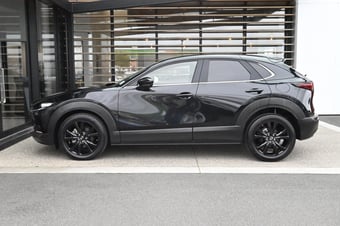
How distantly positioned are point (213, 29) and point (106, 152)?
20.1 ft

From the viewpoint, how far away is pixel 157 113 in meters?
6.27

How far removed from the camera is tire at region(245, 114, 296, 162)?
6.22m

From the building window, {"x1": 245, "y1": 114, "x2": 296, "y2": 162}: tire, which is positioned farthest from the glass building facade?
{"x1": 245, "y1": 114, "x2": 296, "y2": 162}: tire

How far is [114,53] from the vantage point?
1166cm

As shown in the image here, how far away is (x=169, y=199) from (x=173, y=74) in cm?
244

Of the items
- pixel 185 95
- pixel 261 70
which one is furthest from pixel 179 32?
pixel 185 95

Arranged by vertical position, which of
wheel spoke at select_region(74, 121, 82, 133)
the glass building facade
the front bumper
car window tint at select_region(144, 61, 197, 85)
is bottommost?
the front bumper

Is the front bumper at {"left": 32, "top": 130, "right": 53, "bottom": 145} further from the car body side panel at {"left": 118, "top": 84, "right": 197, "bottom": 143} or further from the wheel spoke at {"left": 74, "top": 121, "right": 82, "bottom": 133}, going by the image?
the car body side panel at {"left": 118, "top": 84, "right": 197, "bottom": 143}

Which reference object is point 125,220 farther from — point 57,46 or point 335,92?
point 335,92

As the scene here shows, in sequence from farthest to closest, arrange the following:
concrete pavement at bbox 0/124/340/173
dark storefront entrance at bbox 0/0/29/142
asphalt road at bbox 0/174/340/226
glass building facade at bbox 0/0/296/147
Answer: glass building facade at bbox 0/0/296/147 < dark storefront entrance at bbox 0/0/29/142 < concrete pavement at bbox 0/124/340/173 < asphalt road at bbox 0/174/340/226

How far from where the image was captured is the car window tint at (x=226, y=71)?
636 cm

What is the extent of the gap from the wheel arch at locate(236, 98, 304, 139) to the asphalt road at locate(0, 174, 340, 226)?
3.43 feet

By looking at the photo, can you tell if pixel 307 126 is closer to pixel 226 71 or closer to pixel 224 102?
pixel 224 102

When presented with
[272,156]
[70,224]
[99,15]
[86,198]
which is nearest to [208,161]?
[272,156]
